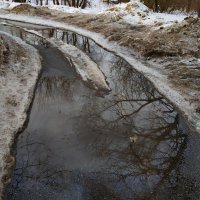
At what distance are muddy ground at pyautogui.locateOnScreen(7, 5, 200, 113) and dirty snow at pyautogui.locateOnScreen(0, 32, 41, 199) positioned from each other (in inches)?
173

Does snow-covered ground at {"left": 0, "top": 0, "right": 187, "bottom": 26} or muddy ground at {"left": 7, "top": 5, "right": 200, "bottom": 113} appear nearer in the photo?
muddy ground at {"left": 7, "top": 5, "right": 200, "bottom": 113}

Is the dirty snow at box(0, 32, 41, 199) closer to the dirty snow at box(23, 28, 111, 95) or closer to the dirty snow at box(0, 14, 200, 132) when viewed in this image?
A: the dirty snow at box(23, 28, 111, 95)

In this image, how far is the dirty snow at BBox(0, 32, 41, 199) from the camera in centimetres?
819

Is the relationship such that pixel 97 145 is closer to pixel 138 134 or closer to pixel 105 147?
pixel 105 147

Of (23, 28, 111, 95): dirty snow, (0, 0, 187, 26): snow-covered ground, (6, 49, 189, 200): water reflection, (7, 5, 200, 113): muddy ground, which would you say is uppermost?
(0, 0, 187, 26): snow-covered ground

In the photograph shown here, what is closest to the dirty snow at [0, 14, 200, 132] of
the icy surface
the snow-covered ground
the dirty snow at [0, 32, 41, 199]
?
the icy surface

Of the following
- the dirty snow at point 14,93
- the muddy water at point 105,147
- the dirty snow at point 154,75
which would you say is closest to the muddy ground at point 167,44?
the dirty snow at point 154,75

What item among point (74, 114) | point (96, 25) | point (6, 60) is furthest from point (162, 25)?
point (74, 114)

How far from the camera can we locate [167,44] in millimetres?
16047

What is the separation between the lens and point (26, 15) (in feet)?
87.0

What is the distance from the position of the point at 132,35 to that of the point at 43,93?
26.5 ft

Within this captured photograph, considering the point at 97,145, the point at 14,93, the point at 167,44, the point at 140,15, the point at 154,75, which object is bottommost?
the point at 97,145

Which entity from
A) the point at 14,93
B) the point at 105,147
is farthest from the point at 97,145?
the point at 14,93

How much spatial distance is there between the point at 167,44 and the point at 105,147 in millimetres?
8654
